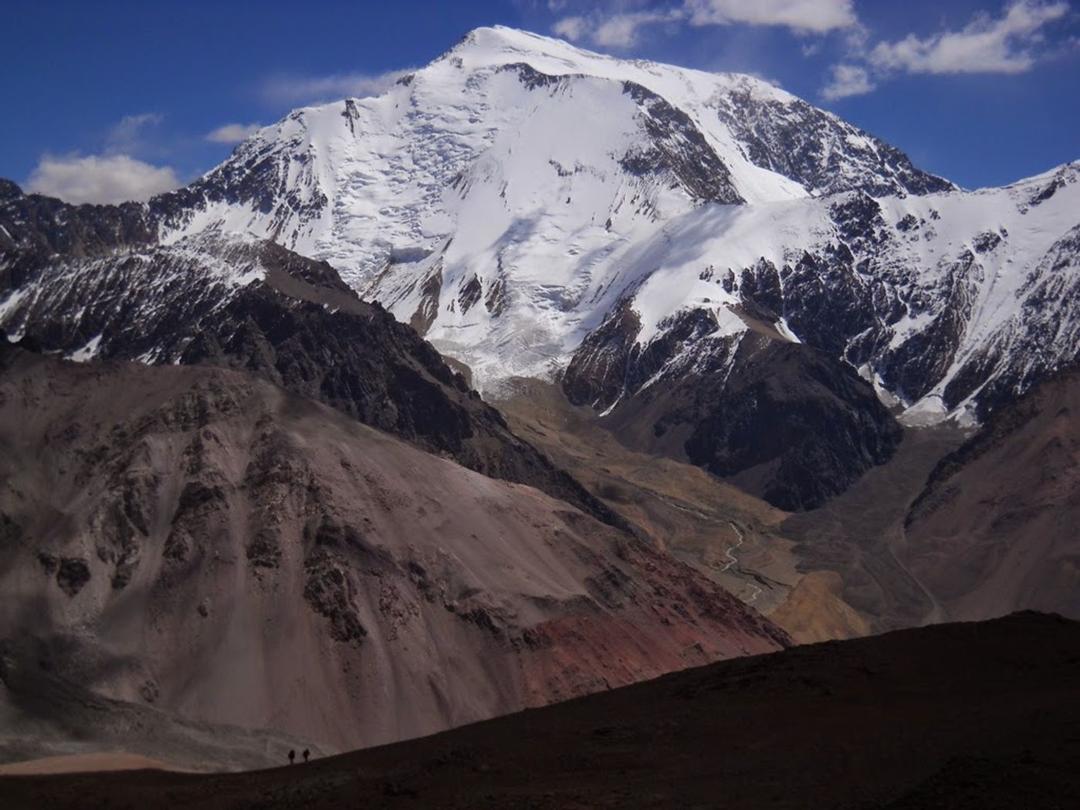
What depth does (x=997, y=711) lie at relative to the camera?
2228 inches

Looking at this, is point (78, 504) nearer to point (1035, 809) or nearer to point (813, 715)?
point (813, 715)

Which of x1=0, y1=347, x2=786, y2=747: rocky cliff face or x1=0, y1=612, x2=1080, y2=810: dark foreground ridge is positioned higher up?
x1=0, y1=347, x2=786, y2=747: rocky cliff face

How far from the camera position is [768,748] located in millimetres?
56219

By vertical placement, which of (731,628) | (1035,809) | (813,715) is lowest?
(1035,809)

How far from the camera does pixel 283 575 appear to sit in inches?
4542

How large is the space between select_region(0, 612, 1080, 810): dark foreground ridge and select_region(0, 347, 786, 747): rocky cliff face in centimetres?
3307

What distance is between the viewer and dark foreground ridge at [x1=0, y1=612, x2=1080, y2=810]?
162 ft

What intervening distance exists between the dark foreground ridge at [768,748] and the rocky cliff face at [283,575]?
33.1 meters

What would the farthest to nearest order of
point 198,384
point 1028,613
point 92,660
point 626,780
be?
1. point 198,384
2. point 92,660
3. point 1028,613
4. point 626,780

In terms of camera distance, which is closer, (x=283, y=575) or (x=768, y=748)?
(x=768, y=748)

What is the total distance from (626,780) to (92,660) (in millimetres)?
57475

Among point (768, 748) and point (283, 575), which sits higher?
point (283, 575)

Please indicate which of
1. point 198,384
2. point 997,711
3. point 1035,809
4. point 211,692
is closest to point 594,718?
point 997,711

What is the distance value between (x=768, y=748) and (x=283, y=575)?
64.1m
